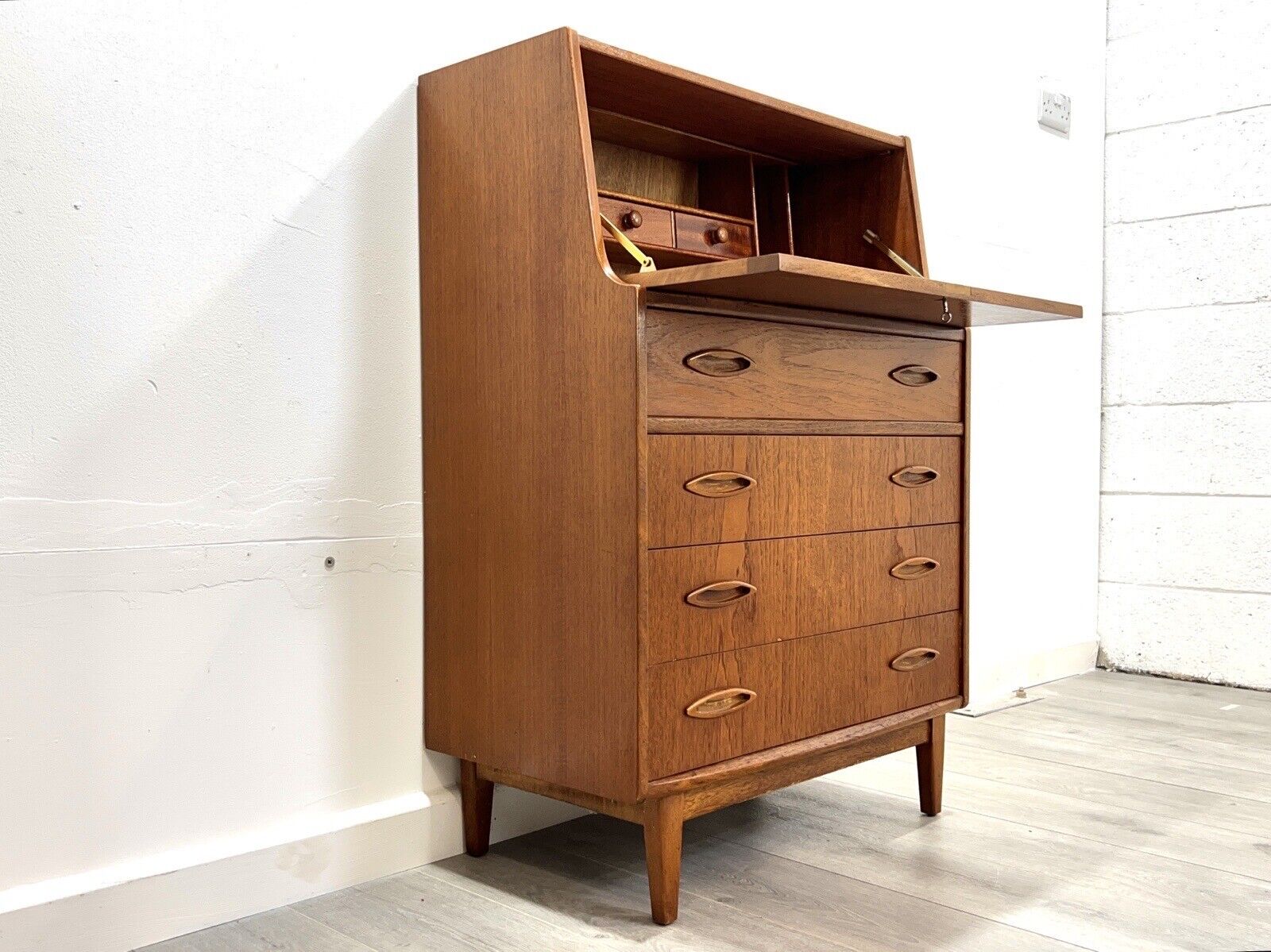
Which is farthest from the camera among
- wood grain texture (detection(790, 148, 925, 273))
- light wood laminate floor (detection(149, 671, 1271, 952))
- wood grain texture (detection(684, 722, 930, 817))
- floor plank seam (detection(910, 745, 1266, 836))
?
wood grain texture (detection(790, 148, 925, 273))

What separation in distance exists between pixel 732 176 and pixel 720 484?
2.62 ft

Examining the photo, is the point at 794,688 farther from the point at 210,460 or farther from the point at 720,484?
the point at 210,460

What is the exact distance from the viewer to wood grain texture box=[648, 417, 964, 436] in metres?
1.59

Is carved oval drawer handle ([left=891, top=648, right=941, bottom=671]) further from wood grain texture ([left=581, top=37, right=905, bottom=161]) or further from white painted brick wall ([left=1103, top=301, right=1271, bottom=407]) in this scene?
white painted brick wall ([left=1103, top=301, right=1271, bottom=407])

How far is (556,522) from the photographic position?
165cm

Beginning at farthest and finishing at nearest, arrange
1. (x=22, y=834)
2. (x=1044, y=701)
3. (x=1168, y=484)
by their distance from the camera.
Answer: (x=1168, y=484), (x=1044, y=701), (x=22, y=834)

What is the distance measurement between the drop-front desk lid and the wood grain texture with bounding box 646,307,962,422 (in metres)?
0.04

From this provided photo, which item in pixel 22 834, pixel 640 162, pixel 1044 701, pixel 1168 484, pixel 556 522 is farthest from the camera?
pixel 1168 484

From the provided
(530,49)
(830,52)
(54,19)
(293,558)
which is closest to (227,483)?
(293,558)

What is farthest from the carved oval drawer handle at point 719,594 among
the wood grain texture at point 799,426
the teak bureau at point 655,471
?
the wood grain texture at point 799,426

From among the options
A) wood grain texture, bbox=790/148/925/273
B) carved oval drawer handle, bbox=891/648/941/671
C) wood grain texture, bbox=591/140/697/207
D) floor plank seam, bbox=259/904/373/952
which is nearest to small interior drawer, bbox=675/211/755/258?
wood grain texture, bbox=591/140/697/207

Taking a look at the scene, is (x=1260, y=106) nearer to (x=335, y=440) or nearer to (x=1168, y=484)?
(x=1168, y=484)

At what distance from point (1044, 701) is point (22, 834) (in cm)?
242

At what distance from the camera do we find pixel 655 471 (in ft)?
5.15
